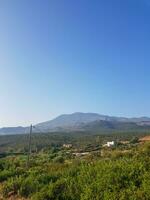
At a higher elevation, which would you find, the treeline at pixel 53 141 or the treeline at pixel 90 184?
the treeline at pixel 53 141

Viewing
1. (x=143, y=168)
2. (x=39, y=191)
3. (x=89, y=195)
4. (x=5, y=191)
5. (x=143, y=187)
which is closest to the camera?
(x=143, y=187)

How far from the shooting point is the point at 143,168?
13.8 m

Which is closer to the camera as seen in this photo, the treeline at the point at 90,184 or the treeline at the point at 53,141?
the treeline at the point at 90,184

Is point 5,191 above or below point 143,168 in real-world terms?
below

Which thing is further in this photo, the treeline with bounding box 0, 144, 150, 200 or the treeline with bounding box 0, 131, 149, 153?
the treeline with bounding box 0, 131, 149, 153

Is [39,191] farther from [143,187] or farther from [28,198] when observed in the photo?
[143,187]

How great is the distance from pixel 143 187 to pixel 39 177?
6.15m

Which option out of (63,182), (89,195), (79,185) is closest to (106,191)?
(89,195)

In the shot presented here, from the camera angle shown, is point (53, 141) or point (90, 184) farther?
point (53, 141)

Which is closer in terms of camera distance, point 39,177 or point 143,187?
point 143,187

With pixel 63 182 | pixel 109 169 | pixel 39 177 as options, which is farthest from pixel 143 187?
pixel 39 177

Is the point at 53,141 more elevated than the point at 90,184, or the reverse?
the point at 53,141

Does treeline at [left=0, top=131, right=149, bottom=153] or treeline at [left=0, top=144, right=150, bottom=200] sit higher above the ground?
treeline at [left=0, top=131, right=149, bottom=153]

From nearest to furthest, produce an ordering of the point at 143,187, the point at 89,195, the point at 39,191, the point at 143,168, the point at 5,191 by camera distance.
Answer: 1. the point at 143,187
2. the point at 89,195
3. the point at 143,168
4. the point at 39,191
5. the point at 5,191
